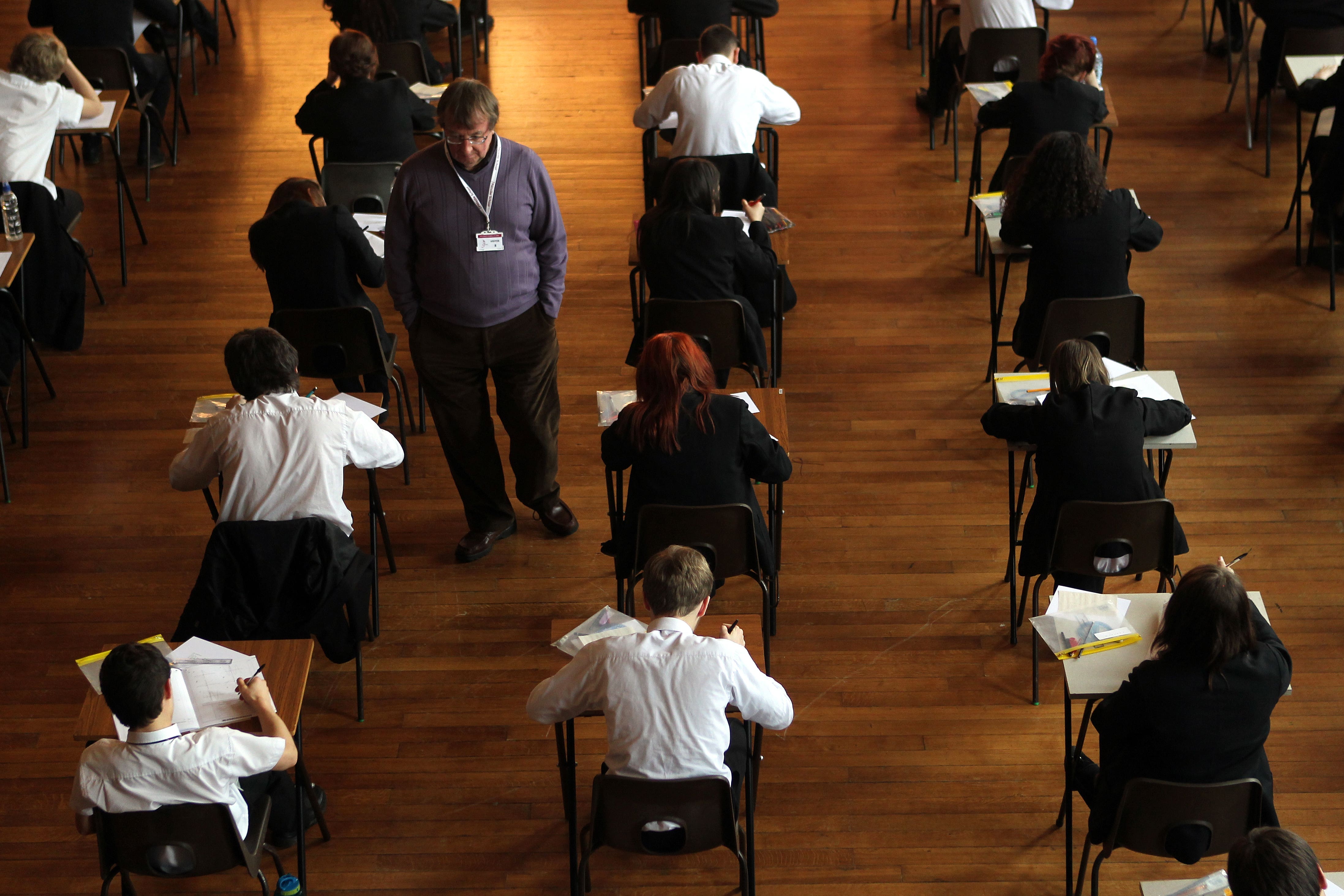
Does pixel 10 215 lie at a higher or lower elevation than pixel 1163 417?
higher

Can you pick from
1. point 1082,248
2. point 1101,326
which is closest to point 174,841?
point 1101,326

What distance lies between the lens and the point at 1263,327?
6082 millimetres

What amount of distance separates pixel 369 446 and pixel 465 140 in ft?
3.32

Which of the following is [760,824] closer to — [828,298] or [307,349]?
[307,349]

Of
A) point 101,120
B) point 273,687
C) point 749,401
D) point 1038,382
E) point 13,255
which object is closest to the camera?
point 273,687

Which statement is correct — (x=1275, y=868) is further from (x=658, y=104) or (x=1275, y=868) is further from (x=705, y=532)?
(x=658, y=104)

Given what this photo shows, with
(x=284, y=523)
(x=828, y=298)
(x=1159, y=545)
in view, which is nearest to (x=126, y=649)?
(x=284, y=523)

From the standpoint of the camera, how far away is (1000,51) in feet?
22.2

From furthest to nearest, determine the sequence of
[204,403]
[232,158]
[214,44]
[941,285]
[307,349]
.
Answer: [214,44] → [232,158] → [941,285] → [307,349] → [204,403]

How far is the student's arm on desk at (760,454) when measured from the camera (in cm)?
392

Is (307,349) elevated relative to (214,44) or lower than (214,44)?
lower

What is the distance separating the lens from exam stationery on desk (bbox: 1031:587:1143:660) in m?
3.48

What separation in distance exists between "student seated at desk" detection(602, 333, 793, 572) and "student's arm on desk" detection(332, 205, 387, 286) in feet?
4.69

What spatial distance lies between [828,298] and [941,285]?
22.6 inches
